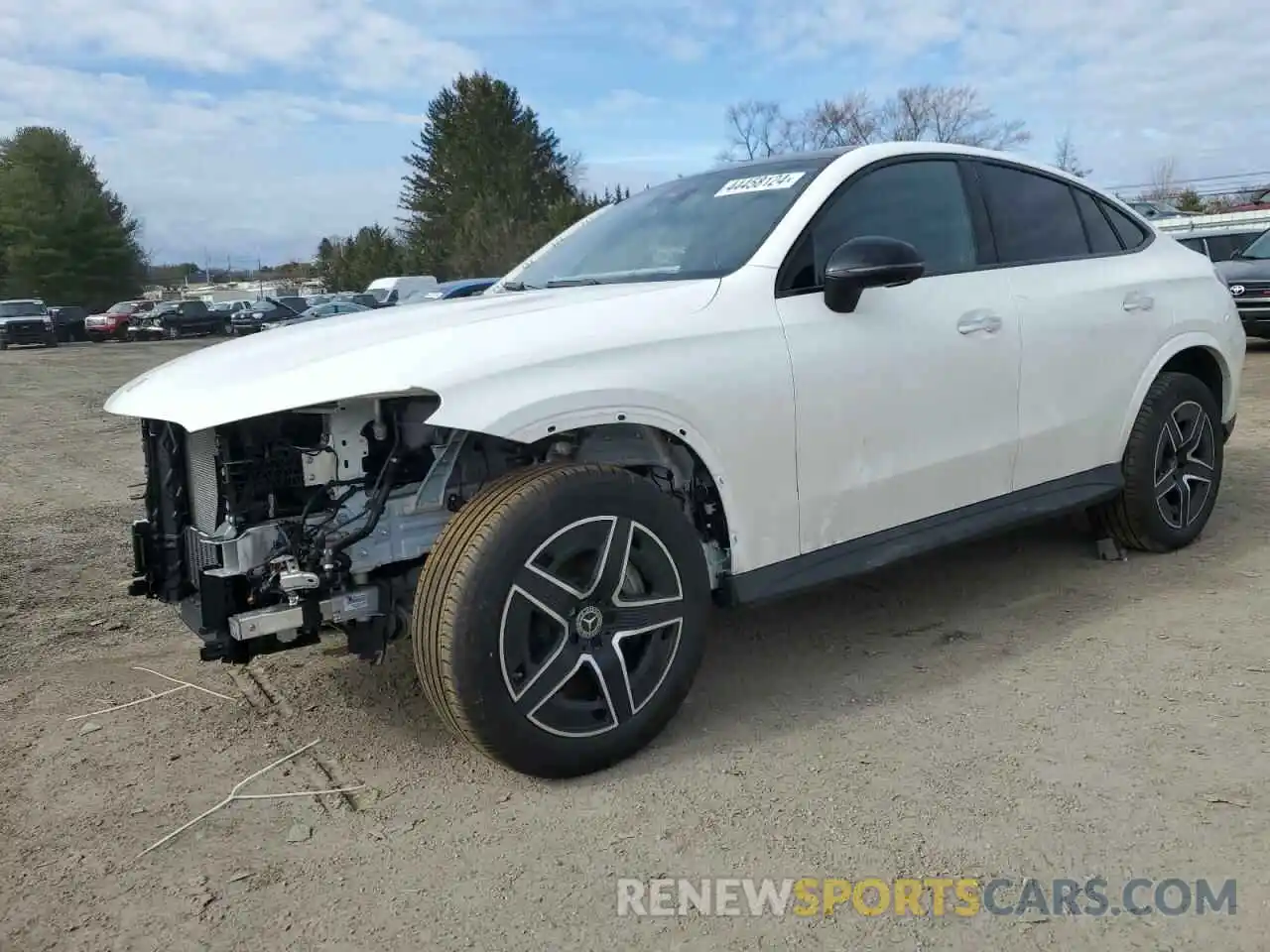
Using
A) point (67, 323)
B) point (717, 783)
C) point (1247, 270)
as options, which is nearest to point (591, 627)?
point (717, 783)

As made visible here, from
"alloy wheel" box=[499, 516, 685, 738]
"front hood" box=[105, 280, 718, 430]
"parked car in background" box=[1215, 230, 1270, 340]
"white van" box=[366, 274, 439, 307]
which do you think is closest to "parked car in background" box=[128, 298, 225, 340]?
"white van" box=[366, 274, 439, 307]

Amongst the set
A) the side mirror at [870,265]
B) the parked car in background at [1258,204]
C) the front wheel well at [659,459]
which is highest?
the parked car in background at [1258,204]

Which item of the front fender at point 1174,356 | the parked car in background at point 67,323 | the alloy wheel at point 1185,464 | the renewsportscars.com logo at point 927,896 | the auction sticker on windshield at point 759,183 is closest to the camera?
the renewsportscars.com logo at point 927,896

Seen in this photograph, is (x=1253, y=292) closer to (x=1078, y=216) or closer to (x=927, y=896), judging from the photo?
(x=1078, y=216)

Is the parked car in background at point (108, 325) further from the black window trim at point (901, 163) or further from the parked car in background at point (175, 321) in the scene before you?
the black window trim at point (901, 163)

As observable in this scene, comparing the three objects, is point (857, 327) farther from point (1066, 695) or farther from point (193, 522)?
point (193, 522)

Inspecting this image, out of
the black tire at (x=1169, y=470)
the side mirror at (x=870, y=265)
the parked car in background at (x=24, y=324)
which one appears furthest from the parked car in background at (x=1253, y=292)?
the parked car in background at (x=24, y=324)

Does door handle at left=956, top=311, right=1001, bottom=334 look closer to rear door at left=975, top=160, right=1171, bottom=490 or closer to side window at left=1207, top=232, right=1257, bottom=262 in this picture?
rear door at left=975, top=160, right=1171, bottom=490

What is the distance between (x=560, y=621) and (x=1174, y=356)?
3.24 m

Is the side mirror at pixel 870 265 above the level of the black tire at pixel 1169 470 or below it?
above

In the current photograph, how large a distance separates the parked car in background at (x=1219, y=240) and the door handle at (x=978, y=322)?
45.4ft

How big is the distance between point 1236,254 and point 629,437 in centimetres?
1350

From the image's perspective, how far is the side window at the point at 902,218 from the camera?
340 centimetres

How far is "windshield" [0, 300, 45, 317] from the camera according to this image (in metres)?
35.2
